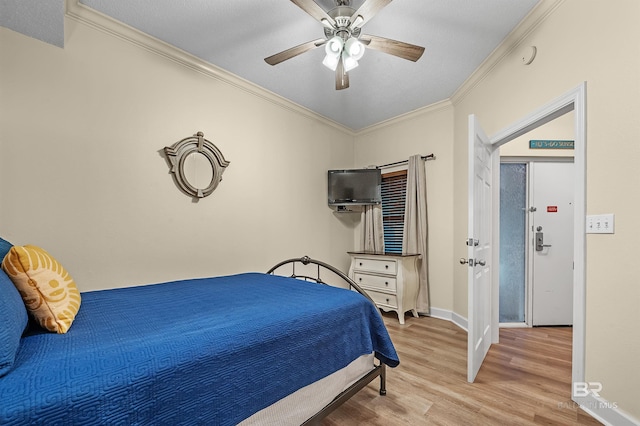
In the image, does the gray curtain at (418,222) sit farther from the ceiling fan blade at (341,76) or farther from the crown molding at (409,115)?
the ceiling fan blade at (341,76)

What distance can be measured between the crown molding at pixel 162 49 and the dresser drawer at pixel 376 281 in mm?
2432

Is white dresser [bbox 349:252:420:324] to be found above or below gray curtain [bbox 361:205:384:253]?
below

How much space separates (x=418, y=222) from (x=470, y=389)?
83.8 inches

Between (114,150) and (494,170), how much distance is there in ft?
11.5

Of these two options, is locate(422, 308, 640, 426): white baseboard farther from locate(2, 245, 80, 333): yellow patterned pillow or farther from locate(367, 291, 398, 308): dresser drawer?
locate(2, 245, 80, 333): yellow patterned pillow

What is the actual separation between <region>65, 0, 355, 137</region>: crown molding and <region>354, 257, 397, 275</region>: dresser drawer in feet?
7.37

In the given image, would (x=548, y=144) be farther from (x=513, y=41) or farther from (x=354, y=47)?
(x=354, y=47)

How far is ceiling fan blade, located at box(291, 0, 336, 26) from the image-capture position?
1697 millimetres

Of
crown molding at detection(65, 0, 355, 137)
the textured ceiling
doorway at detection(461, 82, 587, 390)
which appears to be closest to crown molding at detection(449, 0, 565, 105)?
the textured ceiling

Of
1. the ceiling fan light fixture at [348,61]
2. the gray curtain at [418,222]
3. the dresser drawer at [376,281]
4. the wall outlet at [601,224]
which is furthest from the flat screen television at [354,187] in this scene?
the wall outlet at [601,224]

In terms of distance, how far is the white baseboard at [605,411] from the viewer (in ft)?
4.88

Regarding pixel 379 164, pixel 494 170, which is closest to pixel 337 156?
pixel 379 164

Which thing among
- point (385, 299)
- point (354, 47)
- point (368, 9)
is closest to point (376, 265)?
point (385, 299)

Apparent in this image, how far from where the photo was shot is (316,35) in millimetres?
2412
